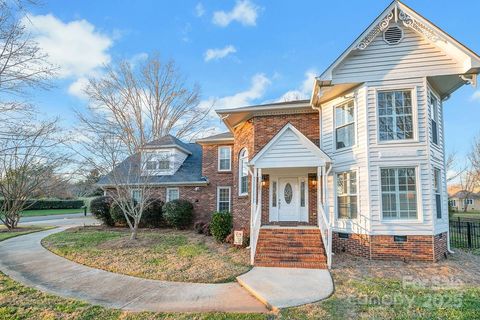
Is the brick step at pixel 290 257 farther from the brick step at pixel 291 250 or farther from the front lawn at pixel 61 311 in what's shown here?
the front lawn at pixel 61 311

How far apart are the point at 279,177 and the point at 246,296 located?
6181 mm

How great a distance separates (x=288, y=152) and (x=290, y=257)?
3.46m

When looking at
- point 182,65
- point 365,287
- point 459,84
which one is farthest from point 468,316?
point 182,65

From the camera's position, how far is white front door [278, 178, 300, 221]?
436 inches

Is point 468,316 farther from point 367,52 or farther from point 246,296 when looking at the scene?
point 367,52

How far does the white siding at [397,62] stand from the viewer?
29.0ft

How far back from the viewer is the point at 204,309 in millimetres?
4984

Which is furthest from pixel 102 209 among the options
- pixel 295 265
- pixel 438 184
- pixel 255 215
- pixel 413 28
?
pixel 413 28

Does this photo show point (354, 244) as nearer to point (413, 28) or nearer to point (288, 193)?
point (288, 193)

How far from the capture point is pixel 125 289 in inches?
242

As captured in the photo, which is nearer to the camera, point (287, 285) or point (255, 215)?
point (287, 285)

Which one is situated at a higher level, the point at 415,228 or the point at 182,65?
the point at 182,65

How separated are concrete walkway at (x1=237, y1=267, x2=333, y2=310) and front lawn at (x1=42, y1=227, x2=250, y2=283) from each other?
58 centimetres

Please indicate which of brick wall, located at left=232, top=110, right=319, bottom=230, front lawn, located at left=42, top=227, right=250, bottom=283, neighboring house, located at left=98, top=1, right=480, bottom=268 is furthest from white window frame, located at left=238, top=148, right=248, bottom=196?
front lawn, located at left=42, top=227, right=250, bottom=283
